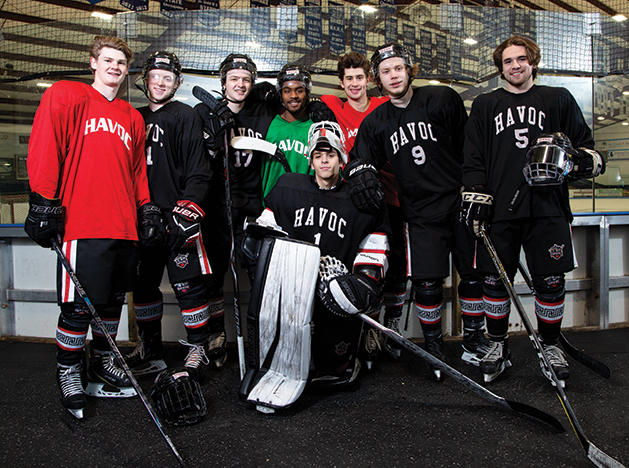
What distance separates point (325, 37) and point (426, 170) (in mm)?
1888

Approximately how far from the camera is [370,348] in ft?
7.84

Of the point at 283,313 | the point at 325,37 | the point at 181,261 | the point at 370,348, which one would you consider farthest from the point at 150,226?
the point at 325,37

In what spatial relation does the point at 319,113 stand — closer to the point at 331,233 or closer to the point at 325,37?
the point at 331,233

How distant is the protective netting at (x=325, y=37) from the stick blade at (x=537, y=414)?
2.64 metres

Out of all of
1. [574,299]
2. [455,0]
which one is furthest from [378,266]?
[455,0]

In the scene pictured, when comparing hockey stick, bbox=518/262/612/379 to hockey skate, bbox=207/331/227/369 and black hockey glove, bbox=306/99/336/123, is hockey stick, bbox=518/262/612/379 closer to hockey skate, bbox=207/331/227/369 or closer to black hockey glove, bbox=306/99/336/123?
black hockey glove, bbox=306/99/336/123

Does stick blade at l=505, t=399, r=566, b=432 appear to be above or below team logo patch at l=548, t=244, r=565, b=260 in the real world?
below

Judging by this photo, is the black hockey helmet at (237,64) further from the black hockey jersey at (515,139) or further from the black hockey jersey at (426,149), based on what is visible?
the black hockey jersey at (515,139)

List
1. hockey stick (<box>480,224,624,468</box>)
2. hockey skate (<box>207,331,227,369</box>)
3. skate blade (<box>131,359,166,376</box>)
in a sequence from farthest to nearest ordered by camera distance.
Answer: hockey skate (<box>207,331,227,369</box>) < skate blade (<box>131,359,166,376</box>) < hockey stick (<box>480,224,624,468</box>)

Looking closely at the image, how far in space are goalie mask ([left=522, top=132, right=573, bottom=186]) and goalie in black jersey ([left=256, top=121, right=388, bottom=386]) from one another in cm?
72

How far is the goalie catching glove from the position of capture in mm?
1886

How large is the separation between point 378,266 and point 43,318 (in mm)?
2498

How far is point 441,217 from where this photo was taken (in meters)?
2.26

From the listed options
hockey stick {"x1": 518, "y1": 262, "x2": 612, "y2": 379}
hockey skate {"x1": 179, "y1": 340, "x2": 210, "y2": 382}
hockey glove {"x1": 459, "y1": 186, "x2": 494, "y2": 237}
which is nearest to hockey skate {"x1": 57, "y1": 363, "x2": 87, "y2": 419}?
hockey skate {"x1": 179, "y1": 340, "x2": 210, "y2": 382}
